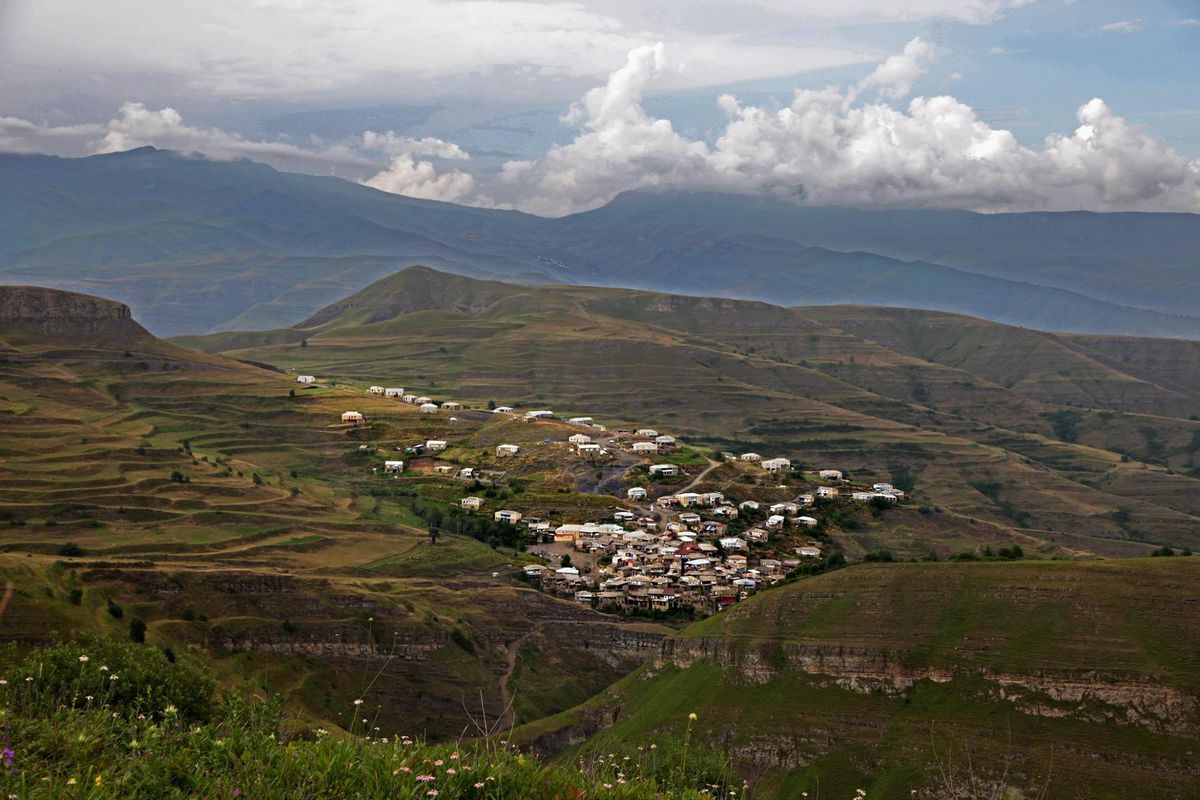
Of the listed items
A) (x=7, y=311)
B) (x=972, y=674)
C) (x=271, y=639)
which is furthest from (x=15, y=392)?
(x=972, y=674)

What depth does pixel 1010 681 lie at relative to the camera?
61969 mm

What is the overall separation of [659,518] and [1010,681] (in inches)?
3254

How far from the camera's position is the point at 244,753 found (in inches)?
527

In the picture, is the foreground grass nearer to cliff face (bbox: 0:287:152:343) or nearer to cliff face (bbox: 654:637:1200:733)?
cliff face (bbox: 654:637:1200:733)

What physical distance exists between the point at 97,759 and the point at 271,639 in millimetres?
71747

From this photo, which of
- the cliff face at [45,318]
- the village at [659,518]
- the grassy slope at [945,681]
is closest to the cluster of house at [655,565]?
the village at [659,518]

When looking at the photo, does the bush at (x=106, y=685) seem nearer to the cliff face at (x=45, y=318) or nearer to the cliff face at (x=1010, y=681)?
the cliff face at (x=1010, y=681)

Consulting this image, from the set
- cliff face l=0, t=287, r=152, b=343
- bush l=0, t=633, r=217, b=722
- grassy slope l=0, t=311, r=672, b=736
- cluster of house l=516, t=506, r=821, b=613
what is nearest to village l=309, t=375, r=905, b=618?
cluster of house l=516, t=506, r=821, b=613

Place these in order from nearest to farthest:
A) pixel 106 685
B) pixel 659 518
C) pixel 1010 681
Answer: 1. pixel 106 685
2. pixel 1010 681
3. pixel 659 518

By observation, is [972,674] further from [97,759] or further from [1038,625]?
[97,759]

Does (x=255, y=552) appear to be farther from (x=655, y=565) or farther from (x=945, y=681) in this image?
(x=945, y=681)

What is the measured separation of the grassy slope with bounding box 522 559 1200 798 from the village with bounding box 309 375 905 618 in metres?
30.2

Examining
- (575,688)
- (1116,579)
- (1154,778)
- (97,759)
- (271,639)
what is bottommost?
(575,688)

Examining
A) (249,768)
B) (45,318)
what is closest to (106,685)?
(249,768)
